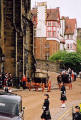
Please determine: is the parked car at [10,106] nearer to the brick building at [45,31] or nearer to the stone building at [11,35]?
the stone building at [11,35]

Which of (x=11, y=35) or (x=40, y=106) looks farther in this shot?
(x=11, y=35)

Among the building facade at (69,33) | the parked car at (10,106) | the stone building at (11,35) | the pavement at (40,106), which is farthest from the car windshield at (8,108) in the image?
the building facade at (69,33)

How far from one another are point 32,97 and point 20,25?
Answer: 12326mm

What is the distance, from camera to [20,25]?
4422 cm

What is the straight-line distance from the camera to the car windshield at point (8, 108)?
656 inches

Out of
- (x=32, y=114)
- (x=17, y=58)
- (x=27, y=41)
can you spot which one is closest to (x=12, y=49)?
(x=17, y=58)

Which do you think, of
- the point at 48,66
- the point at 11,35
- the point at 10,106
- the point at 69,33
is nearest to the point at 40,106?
the point at 10,106

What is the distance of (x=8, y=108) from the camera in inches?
665

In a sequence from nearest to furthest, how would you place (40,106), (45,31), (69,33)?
1. (40,106)
2. (45,31)
3. (69,33)

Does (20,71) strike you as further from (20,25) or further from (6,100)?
(6,100)

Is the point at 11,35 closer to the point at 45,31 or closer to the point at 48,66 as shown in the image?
the point at 48,66

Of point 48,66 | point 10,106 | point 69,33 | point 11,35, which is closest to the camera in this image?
point 10,106

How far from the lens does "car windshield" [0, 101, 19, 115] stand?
54.6 feet

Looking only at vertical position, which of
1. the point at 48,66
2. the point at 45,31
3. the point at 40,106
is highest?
the point at 45,31
